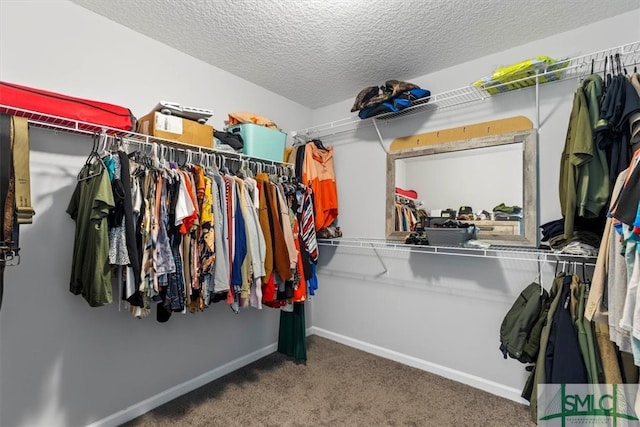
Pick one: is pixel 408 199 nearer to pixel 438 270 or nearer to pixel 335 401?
pixel 438 270

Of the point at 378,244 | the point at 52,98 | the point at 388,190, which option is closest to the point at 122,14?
the point at 52,98

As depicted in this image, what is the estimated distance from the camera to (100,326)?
1.72m

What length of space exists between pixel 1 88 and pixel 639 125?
2.65 m

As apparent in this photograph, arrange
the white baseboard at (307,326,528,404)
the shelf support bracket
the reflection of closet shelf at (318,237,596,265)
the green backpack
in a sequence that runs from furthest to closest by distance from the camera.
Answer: the shelf support bracket < the white baseboard at (307,326,528,404) < the reflection of closet shelf at (318,237,596,265) < the green backpack

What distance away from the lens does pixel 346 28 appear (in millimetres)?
1838

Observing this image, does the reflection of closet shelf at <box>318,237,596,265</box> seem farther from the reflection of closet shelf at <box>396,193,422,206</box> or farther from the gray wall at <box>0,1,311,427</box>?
the gray wall at <box>0,1,311,427</box>

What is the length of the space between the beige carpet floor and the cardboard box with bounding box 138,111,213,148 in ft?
5.37

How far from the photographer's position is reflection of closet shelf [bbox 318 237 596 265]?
1718 millimetres

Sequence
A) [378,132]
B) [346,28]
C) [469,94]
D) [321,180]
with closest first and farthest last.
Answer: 1. [346,28]
2. [469,94]
3. [378,132]
4. [321,180]

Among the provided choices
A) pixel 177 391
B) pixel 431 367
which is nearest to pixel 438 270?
pixel 431 367

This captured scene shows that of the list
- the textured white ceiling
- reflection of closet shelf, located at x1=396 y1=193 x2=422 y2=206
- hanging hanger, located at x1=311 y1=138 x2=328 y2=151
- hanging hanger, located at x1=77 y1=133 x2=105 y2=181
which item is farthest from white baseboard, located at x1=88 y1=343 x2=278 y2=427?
the textured white ceiling

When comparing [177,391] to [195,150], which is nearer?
[195,150]

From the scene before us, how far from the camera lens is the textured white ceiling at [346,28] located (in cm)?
166

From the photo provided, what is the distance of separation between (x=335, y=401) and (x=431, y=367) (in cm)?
83
